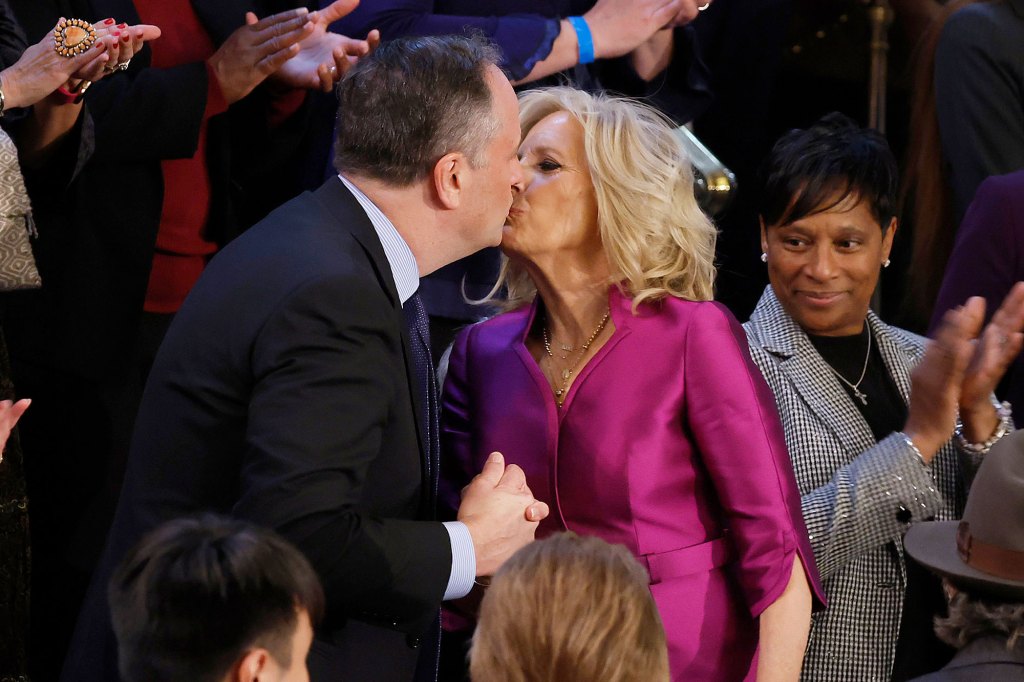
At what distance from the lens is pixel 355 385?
6.69 ft

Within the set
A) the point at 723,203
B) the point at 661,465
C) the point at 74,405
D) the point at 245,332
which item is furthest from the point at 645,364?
the point at 74,405

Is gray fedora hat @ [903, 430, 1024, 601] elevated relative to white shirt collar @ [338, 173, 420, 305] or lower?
lower

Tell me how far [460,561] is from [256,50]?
1469 millimetres

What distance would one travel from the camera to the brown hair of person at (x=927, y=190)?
13.0 feet

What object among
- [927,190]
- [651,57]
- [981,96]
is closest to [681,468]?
[651,57]

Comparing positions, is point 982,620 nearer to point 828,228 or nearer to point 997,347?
point 997,347

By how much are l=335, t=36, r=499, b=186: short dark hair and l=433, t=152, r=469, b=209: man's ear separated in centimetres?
1

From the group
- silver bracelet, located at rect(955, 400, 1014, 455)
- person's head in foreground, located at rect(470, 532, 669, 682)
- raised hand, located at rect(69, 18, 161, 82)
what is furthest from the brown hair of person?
person's head in foreground, located at rect(470, 532, 669, 682)

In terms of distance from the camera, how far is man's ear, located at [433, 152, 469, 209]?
7.58 ft

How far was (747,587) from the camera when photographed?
246 cm

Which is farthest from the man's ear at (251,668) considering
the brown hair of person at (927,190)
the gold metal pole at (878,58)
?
the gold metal pole at (878,58)

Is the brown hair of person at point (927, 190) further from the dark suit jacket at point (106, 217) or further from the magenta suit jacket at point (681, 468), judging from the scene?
the dark suit jacket at point (106, 217)

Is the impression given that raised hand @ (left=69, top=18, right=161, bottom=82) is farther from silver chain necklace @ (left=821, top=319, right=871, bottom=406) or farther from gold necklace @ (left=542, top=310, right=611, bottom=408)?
silver chain necklace @ (left=821, top=319, right=871, bottom=406)

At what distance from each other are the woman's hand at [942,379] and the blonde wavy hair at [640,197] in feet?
1.46
